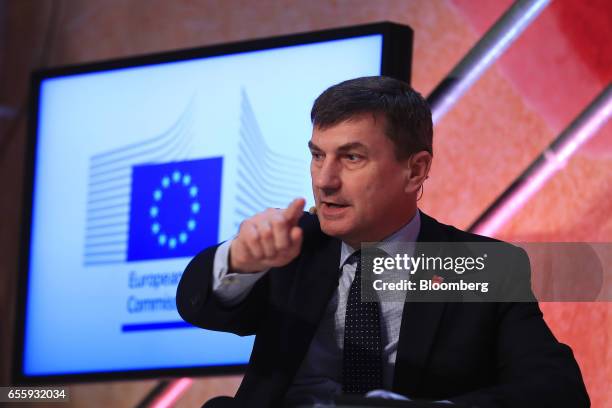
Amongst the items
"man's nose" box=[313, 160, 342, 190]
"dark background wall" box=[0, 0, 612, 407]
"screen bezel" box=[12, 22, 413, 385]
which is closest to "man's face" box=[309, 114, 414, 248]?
"man's nose" box=[313, 160, 342, 190]

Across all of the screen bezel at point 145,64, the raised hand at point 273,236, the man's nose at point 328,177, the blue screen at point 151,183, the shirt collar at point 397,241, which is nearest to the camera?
the raised hand at point 273,236

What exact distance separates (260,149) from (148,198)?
1.37ft

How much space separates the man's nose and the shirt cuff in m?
0.21

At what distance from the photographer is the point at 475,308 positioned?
187 centimetres

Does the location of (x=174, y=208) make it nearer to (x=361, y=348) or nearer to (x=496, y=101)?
(x=496, y=101)

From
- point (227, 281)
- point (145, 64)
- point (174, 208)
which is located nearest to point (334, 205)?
point (227, 281)

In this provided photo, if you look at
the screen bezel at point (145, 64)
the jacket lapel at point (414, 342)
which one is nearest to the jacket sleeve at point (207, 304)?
the jacket lapel at point (414, 342)

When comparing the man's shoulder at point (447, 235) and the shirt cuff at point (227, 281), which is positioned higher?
the man's shoulder at point (447, 235)

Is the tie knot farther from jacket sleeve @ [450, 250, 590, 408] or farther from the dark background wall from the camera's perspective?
the dark background wall

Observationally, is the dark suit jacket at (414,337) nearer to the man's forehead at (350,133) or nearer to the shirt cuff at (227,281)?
the shirt cuff at (227,281)

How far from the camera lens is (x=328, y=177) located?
1.85 meters

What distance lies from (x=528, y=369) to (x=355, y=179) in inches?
18.6

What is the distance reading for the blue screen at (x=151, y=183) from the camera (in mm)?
2930

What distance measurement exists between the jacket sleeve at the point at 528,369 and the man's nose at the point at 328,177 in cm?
39
